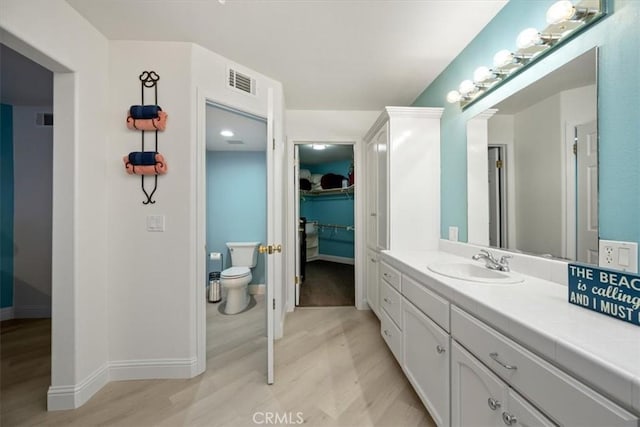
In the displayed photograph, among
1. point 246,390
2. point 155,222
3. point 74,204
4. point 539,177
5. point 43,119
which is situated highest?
point 43,119

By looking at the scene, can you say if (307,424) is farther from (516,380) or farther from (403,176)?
(403,176)

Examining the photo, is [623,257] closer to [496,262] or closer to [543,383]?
[496,262]

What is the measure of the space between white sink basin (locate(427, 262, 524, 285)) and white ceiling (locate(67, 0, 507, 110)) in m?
1.50

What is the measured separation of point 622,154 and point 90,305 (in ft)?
8.92

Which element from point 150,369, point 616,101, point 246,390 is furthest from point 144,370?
point 616,101

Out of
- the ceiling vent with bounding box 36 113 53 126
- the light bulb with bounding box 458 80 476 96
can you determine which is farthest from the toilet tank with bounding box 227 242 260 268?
the light bulb with bounding box 458 80 476 96

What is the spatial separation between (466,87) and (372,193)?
1.24 meters

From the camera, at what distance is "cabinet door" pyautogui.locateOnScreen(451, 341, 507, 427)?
816 millimetres

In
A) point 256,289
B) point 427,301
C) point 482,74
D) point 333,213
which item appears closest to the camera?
point 427,301

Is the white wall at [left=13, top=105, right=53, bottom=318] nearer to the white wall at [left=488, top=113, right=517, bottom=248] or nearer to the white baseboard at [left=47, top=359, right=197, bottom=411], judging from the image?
the white baseboard at [left=47, top=359, right=197, bottom=411]

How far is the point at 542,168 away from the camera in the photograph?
1.22 meters

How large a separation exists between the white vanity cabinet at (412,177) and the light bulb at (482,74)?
1.51 feet

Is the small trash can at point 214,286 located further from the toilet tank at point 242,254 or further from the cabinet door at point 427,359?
the cabinet door at point 427,359

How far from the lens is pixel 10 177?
2479mm
